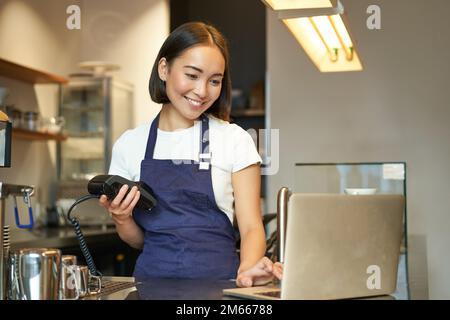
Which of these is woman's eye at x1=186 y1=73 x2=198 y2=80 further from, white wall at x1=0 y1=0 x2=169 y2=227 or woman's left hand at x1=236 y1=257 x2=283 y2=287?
white wall at x1=0 y1=0 x2=169 y2=227

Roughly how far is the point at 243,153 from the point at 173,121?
0.21 metres

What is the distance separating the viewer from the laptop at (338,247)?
107cm

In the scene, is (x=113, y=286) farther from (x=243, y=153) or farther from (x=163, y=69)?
(x=163, y=69)

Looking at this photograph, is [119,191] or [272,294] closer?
[272,294]

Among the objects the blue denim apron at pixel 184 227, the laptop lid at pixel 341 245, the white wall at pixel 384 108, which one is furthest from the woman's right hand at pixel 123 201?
the white wall at pixel 384 108

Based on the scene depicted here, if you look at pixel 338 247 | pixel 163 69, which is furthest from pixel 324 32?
pixel 338 247

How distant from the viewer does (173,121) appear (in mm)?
1697

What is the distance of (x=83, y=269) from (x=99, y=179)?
0.92 feet

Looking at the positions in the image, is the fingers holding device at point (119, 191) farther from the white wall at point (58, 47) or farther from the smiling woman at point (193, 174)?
the white wall at point (58, 47)

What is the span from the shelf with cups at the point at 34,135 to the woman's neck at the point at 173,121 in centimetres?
175

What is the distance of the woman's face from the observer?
1.58 m

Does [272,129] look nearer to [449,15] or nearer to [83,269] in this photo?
[449,15]

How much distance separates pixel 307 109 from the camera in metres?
3.21

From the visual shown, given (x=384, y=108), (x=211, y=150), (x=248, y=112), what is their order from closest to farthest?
(x=211, y=150) < (x=384, y=108) < (x=248, y=112)
